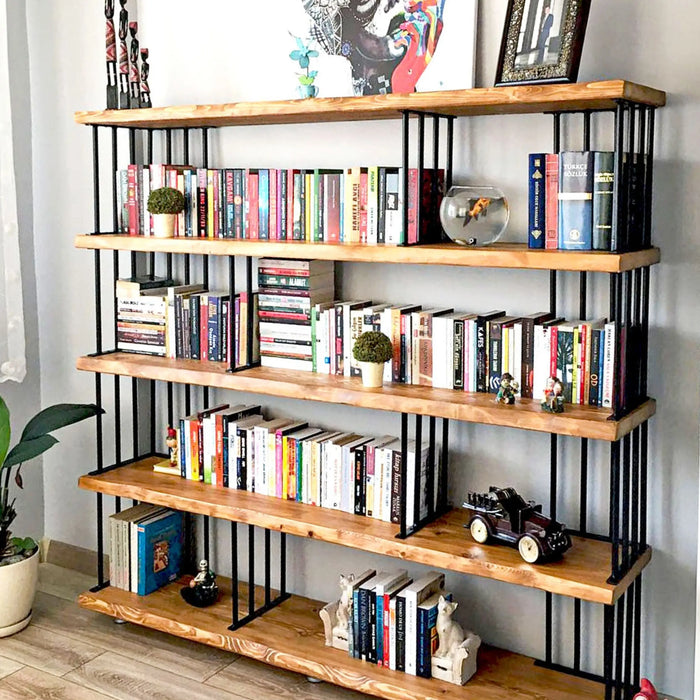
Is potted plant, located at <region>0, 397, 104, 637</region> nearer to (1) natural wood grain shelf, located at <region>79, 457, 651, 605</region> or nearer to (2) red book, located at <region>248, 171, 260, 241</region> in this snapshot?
(1) natural wood grain shelf, located at <region>79, 457, 651, 605</region>

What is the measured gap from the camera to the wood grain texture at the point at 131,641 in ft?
9.11

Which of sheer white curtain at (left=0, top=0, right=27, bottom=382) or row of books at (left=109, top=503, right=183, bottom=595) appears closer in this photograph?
row of books at (left=109, top=503, right=183, bottom=595)

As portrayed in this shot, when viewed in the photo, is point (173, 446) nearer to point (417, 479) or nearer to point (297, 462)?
point (297, 462)

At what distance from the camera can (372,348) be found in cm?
246

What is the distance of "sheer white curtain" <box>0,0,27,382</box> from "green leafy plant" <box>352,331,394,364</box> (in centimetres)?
128

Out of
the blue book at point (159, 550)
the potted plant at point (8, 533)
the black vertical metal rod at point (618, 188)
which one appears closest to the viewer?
the black vertical metal rod at point (618, 188)

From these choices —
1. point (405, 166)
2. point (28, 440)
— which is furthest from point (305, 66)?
point (28, 440)

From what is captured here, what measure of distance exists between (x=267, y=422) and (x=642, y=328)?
1.09 m

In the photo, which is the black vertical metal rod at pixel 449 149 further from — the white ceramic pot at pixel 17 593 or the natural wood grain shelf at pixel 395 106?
the white ceramic pot at pixel 17 593

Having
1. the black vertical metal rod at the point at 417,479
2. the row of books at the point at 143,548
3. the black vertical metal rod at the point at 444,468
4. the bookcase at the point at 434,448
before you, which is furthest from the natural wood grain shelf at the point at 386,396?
the row of books at the point at 143,548

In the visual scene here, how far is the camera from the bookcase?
219 centimetres

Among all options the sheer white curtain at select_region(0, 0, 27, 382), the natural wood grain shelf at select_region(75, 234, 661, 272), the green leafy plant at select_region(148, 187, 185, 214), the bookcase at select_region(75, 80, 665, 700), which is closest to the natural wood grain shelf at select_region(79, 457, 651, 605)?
the bookcase at select_region(75, 80, 665, 700)

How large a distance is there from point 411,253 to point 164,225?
811mm

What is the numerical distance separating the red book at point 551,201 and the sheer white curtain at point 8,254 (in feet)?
5.67
